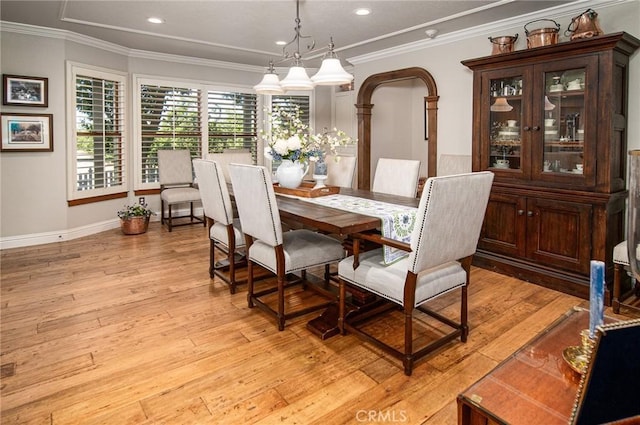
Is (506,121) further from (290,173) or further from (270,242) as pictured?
(270,242)

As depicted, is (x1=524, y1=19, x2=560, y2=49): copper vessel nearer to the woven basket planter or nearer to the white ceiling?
the white ceiling

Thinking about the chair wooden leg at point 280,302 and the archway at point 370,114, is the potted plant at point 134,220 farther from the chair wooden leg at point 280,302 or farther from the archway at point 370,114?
the chair wooden leg at point 280,302

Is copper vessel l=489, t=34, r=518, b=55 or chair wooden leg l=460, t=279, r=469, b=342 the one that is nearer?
chair wooden leg l=460, t=279, r=469, b=342

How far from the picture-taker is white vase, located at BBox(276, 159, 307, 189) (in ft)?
12.0

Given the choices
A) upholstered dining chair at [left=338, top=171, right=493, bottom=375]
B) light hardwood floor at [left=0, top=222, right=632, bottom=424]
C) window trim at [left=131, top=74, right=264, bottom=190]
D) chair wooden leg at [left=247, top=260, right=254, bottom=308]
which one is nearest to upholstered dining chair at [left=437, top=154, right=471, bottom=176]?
light hardwood floor at [left=0, top=222, right=632, bottom=424]

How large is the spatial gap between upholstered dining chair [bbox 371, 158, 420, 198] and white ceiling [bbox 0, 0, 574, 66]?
4.74 feet

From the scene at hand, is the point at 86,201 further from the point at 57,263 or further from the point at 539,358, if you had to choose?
the point at 539,358

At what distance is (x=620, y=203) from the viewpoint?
3.44 metres

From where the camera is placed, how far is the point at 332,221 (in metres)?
2.49

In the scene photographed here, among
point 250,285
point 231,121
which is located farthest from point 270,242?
point 231,121

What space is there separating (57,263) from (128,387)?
2732mm

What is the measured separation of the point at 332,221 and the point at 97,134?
433cm

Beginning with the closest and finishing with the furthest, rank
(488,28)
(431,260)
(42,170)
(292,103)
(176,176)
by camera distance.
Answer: (431,260) < (488,28) < (42,170) < (176,176) < (292,103)

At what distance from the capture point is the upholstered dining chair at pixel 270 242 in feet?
8.73
